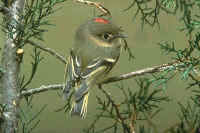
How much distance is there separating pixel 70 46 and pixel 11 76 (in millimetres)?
826

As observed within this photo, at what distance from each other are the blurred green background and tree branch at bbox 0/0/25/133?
701 mm

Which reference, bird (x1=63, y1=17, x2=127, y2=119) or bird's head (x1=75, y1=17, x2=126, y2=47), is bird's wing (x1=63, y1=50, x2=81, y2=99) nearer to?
bird (x1=63, y1=17, x2=127, y2=119)

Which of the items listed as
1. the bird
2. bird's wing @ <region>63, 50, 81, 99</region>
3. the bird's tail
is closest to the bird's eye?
the bird

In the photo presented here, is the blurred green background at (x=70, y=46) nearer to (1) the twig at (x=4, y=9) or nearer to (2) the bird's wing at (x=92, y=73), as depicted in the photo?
(2) the bird's wing at (x=92, y=73)

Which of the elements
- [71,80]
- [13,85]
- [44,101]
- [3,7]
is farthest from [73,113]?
[44,101]

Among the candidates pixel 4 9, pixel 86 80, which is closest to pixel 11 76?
pixel 4 9

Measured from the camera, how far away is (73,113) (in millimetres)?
1277

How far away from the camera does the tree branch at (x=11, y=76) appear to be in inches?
43.0

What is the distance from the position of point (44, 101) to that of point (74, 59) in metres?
0.38

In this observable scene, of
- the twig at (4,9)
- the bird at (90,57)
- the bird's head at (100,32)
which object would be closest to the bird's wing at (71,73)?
the bird at (90,57)

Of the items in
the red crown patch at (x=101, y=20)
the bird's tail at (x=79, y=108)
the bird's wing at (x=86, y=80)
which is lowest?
the bird's tail at (x=79, y=108)

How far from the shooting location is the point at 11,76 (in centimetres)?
110

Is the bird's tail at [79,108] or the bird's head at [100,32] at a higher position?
the bird's head at [100,32]

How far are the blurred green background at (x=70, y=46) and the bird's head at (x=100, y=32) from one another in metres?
0.22
